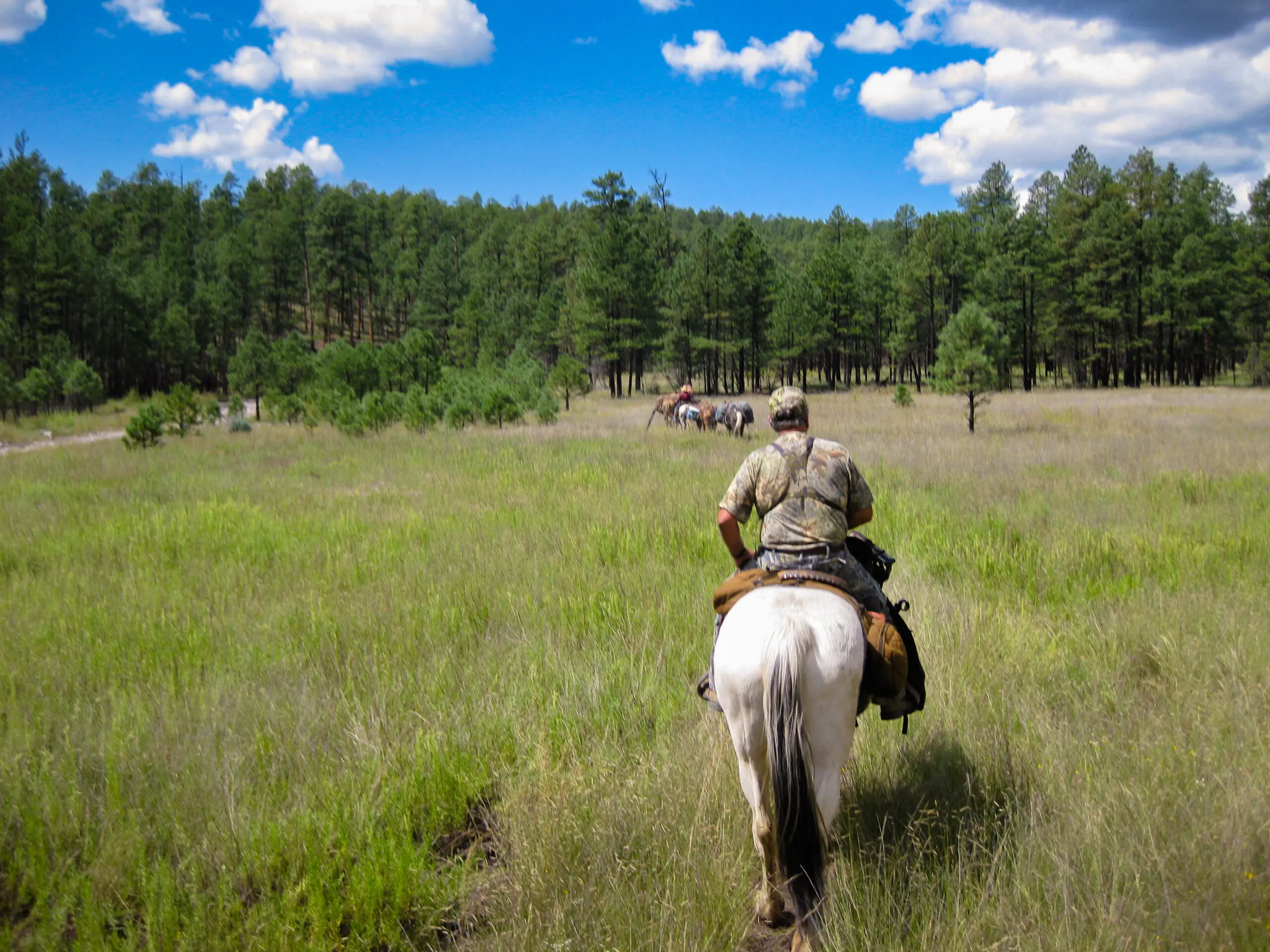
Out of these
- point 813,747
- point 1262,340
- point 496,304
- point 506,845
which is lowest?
point 506,845

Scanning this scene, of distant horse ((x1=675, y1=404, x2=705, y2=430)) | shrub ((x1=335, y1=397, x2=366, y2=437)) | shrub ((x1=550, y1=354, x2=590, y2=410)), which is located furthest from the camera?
shrub ((x1=550, y1=354, x2=590, y2=410))

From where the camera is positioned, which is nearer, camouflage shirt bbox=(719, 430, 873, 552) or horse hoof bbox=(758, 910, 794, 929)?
horse hoof bbox=(758, 910, 794, 929)

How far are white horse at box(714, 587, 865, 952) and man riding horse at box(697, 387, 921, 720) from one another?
507mm

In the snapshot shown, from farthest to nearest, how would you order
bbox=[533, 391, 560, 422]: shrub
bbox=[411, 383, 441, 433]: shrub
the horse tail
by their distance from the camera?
bbox=[533, 391, 560, 422]: shrub → bbox=[411, 383, 441, 433]: shrub → the horse tail

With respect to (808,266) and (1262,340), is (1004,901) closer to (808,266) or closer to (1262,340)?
(808,266)

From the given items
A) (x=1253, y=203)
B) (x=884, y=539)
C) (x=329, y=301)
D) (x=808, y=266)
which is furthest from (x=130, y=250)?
(x=1253, y=203)

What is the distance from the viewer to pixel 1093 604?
6.35 m

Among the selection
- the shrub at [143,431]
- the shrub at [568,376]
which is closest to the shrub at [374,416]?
the shrub at [143,431]

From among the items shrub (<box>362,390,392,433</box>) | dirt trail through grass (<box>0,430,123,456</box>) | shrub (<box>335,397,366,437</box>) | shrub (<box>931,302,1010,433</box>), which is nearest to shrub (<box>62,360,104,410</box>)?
dirt trail through grass (<box>0,430,123,456</box>)

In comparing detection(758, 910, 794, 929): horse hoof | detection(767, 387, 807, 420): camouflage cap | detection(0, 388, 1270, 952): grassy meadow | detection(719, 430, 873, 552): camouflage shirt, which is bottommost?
detection(758, 910, 794, 929): horse hoof

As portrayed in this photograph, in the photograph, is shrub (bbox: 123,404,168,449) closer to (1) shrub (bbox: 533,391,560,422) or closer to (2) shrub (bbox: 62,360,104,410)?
(1) shrub (bbox: 533,391,560,422)

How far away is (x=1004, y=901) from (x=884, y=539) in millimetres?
6243

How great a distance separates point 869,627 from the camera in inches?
128

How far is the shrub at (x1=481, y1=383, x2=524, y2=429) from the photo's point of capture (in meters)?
29.0
